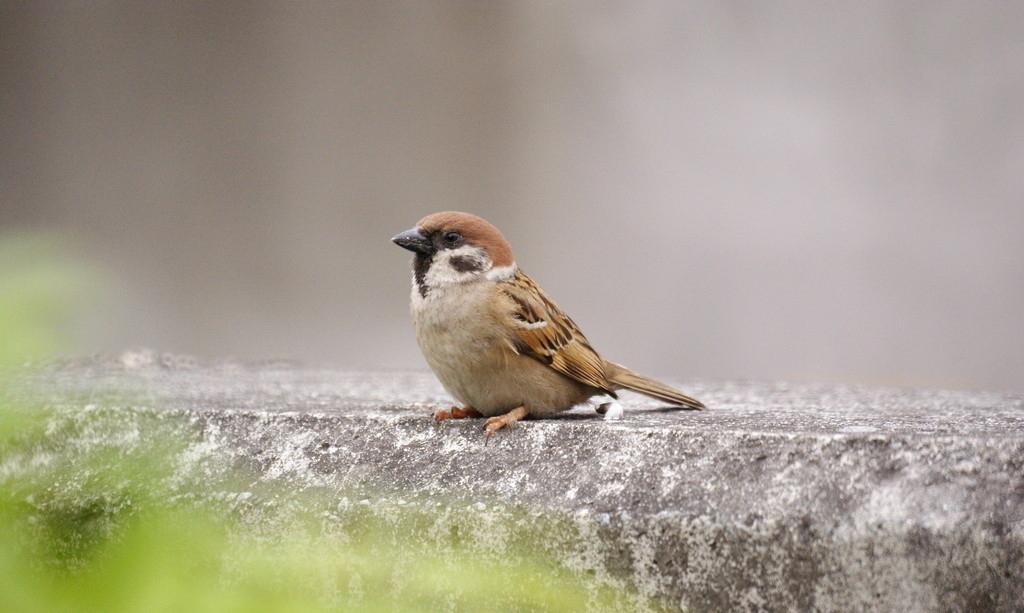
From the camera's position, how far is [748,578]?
149 cm

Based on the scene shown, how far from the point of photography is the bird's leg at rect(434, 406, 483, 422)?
2043 millimetres

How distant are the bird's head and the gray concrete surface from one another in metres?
0.30

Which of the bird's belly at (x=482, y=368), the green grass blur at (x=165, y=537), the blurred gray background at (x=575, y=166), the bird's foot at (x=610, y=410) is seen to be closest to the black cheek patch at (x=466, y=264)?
the bird's belly at (x=482, y=368)

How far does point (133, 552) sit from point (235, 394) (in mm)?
1789

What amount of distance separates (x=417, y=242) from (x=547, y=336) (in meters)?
0.32

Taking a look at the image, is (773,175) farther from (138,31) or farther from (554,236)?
(138,31)

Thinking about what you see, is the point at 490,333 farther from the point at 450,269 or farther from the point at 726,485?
the point at 726,485

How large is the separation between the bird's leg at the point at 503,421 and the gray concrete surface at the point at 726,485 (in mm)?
28

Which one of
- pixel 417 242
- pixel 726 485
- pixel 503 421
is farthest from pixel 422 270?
pixel 726 485

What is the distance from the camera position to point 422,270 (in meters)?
2.30

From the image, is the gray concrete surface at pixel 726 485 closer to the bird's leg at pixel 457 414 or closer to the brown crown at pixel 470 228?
Result: the bird's leg at pixel 457 414

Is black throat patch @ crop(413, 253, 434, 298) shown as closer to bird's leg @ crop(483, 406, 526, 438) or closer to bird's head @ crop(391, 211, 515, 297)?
bird's head @ crop(391, 211, 515, 297)

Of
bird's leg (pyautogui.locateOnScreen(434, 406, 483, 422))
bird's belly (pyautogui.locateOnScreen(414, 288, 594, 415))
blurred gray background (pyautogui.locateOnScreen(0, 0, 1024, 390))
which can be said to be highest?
blurred gray background (pyautogui.locateOnScreen(0, 0, 1024, 390))

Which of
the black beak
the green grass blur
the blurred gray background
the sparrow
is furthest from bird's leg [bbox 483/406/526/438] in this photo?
the blurred gray background
